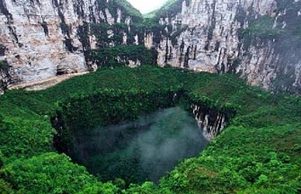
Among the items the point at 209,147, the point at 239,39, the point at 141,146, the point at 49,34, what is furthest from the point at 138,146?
the point at 239,39

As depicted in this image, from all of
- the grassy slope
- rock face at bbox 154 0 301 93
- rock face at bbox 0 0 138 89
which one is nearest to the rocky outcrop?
the grassy slope

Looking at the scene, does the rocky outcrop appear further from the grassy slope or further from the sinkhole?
the grassy slope

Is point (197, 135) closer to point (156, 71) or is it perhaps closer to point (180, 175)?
point (156, 71)

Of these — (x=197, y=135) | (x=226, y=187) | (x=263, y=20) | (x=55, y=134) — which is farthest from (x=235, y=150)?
(x=263, y=20)

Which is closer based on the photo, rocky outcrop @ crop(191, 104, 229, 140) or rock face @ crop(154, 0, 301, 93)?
rocky outcrop @ crop(191, 104, 229, 140)

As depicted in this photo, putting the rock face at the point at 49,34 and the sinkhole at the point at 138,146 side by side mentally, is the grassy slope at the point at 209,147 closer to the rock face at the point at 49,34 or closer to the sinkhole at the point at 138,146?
the rock face at the point at 49,34

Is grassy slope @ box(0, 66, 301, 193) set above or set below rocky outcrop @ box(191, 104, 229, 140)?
above

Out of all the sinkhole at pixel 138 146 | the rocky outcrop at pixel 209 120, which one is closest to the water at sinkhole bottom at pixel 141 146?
the sinkhole at pixel 138 146
